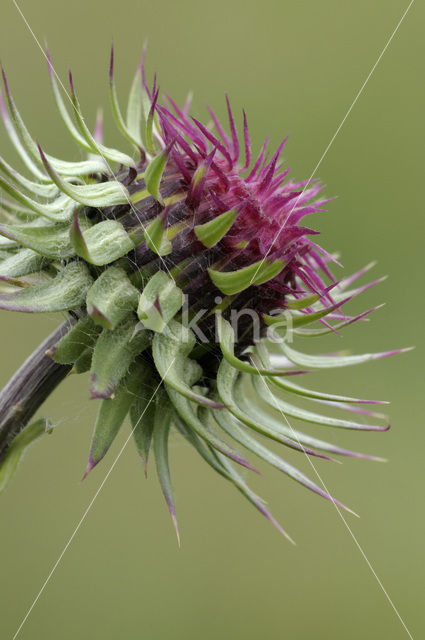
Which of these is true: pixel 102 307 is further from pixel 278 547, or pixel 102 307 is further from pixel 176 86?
pixel 176 86

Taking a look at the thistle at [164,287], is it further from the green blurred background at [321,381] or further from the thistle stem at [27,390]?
the green blurred background at [321,381]

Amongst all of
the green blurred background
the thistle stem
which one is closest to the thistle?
the thistle stem

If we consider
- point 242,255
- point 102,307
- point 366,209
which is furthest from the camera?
point 366,209

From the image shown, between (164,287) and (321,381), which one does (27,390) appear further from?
(321,381)

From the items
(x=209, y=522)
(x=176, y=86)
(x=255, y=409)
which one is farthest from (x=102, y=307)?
(x=176, y=86)

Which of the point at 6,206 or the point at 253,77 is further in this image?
the point at 253,77

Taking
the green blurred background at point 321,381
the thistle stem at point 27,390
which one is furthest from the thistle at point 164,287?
the green blurred background at point 321,381

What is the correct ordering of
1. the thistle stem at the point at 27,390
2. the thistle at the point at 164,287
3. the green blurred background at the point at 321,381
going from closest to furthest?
1. the thistle at the point at 164,287
2. the thistle stem at the point at 27,390
3. the green blurred background at the point at 321,381

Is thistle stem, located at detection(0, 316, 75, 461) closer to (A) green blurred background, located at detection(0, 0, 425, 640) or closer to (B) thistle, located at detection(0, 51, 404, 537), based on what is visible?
(B) thistle, located at detection(0, 51, 404, 537)
